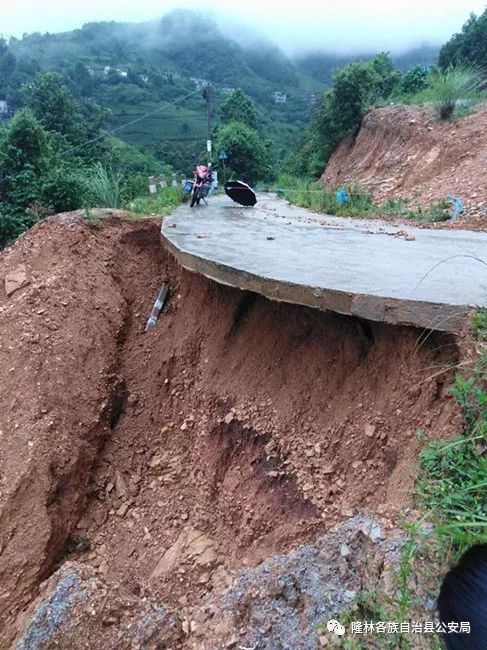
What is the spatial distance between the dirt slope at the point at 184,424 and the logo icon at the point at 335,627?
47cm

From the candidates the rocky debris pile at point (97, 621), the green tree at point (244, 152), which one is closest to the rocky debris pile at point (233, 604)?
the rocky debris pile at point (97, 621)

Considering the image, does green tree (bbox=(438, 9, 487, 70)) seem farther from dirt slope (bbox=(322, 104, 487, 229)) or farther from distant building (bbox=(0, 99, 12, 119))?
distant building (bbox=(0, 99, 12, 119))

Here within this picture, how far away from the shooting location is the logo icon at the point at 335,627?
177cm

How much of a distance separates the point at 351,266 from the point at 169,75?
Result: 53963 mm

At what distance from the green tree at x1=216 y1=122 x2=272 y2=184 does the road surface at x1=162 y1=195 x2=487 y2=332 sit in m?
12.9

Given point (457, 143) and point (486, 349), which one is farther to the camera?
point (457, 143)

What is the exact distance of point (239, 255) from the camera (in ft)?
11.1

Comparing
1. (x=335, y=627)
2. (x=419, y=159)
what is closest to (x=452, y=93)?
(x=419, y=159)

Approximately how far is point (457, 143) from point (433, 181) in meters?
1.28

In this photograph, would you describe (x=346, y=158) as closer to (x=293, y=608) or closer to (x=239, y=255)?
(x=239, y=255)

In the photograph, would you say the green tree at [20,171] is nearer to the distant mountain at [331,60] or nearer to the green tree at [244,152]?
the green tree at [244,152]

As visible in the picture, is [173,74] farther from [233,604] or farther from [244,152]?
[233,604]

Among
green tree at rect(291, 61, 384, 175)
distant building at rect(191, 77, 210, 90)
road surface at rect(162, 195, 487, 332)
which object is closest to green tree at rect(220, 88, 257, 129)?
green tree at rect(291, 61, 384, 175)

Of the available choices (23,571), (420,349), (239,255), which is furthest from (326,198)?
(23,571)
